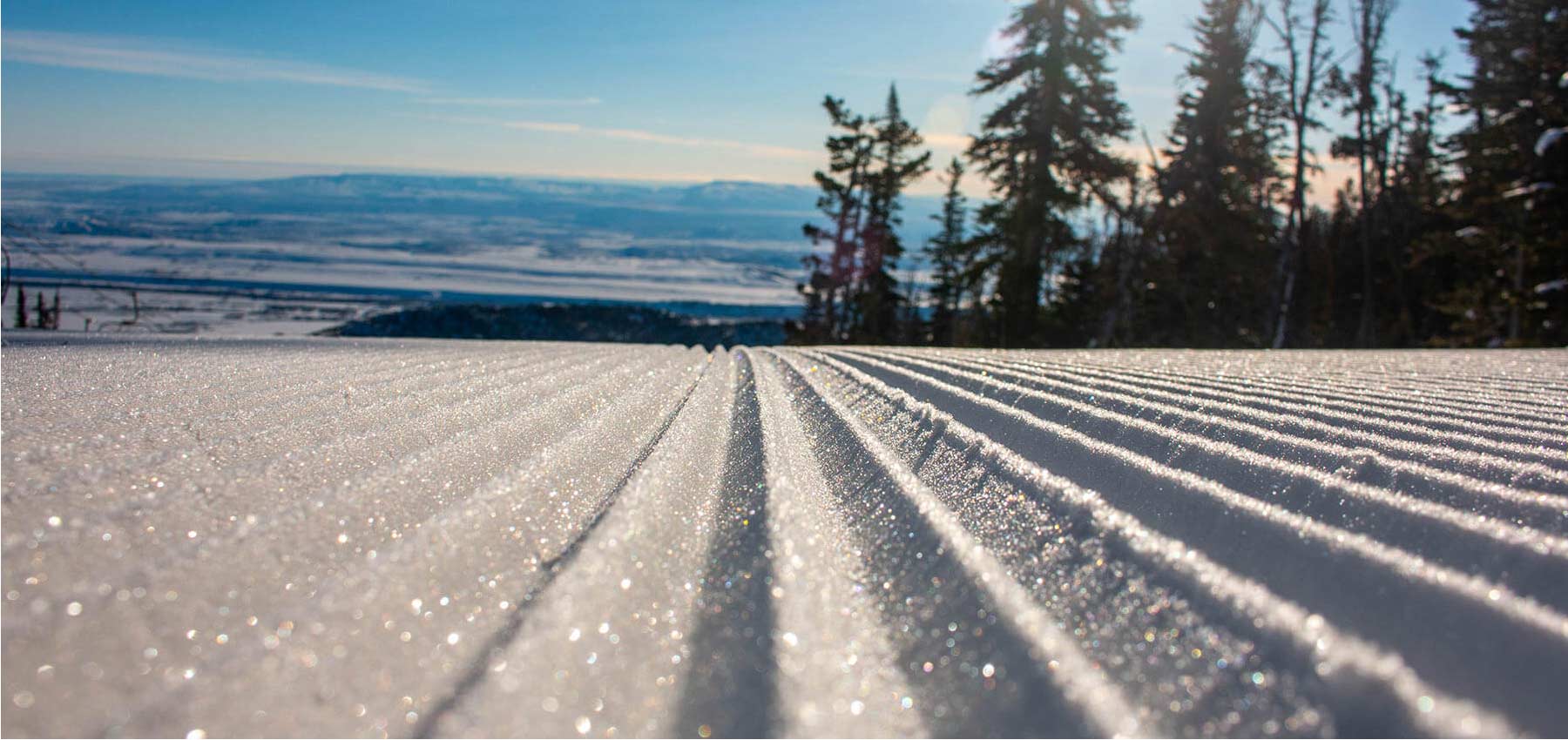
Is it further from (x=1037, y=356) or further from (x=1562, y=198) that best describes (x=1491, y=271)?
(x=1037, y=356)

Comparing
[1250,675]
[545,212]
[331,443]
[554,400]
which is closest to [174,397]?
[331,443]

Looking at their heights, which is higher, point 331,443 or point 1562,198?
point 1562,198

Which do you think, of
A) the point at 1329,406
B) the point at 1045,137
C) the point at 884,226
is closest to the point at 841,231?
the point at 884,226

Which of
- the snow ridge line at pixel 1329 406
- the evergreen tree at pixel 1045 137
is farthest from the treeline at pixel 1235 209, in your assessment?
the snow ridge line at pixel 1329 406

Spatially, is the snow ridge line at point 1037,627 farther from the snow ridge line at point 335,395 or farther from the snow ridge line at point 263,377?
the snow ridge line at point 263,377

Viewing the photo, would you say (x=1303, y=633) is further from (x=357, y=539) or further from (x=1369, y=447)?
(x=1369, y=447)

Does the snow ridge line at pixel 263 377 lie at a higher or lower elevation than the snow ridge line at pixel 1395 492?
lower
